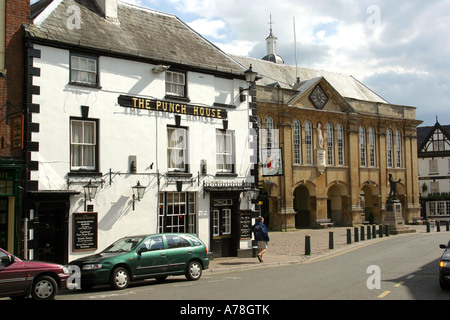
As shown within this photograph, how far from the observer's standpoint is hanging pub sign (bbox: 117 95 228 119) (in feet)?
61.7

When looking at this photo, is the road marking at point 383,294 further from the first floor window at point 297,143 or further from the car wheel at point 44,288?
the first floor window at point 297,143

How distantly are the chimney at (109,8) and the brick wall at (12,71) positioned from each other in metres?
3.93

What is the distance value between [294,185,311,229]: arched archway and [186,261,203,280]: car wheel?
28454 mm

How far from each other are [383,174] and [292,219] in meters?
12.8

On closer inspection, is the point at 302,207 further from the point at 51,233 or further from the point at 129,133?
the point at 51,233

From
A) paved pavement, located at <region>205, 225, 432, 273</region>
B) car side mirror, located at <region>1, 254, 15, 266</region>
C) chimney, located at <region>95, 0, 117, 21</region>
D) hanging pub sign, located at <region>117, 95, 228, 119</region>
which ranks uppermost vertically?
chimney, located at <region>95, 0, 117, 21</region>

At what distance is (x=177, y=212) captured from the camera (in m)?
20.2

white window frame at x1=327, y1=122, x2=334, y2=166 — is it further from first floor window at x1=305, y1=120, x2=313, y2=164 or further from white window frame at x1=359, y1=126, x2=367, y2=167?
white window frame at x1=359, y1=126, x2=367, y2=167

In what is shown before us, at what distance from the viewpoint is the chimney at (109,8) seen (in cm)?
2036

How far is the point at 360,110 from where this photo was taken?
153ft

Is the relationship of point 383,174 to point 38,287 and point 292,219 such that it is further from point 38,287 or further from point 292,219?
point 38,287

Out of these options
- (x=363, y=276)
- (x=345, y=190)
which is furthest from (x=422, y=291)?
(x=345, y=190)

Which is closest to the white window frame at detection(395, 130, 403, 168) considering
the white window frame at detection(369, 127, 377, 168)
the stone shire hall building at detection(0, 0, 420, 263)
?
the white window frame at detection(369, 127, 377, 168)

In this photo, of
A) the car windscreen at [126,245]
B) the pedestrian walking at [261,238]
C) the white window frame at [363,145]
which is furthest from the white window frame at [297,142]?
the car windscreen at [126,245]
